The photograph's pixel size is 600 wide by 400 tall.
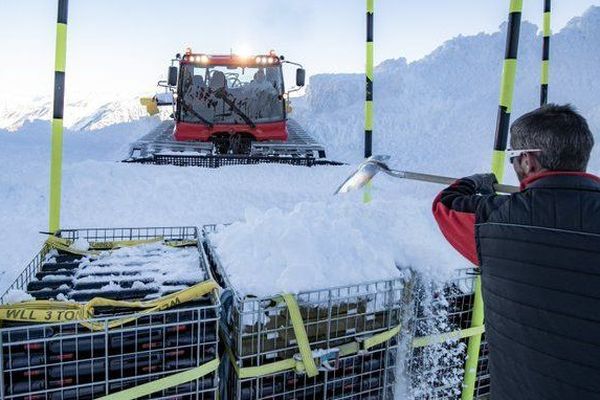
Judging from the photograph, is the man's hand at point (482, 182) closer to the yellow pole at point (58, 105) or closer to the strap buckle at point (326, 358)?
the strap buckle at point (326, 358)

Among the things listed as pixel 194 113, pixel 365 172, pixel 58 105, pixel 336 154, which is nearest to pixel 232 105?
pixel 194 113

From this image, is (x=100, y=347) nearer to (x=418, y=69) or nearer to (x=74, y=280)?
(x=74, y=280)

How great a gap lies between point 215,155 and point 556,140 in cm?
796

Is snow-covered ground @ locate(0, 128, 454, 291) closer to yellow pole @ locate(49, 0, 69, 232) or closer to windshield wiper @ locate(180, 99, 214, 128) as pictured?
yellow pole @ locate(49, 0, 69, 232)

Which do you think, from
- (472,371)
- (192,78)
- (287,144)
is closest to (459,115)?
(287,144)

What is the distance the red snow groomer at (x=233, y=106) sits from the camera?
10398mm

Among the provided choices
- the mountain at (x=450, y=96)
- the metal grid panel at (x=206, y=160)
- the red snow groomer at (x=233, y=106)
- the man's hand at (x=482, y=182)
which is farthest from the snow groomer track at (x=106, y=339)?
the mountain at (x=450, y=96)

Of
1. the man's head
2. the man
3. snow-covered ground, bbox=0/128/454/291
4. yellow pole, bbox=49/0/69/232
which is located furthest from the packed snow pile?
snow-covered ground, bbox=0/128/454/291

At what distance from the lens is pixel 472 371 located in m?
2.88

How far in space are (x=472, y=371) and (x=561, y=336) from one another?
143 centimetres

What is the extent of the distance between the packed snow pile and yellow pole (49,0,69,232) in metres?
1.14

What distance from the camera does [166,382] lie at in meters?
2.03

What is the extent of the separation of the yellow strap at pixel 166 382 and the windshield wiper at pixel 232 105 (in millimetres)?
8997

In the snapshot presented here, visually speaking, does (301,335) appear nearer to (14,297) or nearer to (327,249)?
(327,249)
